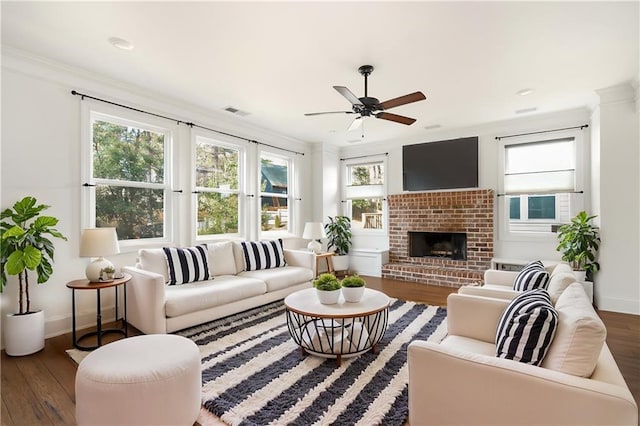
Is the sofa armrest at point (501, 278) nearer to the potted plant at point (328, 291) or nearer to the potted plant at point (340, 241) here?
the potted plant at point (328, 291)

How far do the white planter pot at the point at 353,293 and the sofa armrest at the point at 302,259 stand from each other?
1874mm

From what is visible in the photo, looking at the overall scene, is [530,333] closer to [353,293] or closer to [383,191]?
[353,293]

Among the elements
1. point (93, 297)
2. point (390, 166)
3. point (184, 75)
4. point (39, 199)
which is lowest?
point (93, 297)

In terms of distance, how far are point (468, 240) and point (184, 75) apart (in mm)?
4858

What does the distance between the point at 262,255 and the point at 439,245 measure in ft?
11.0

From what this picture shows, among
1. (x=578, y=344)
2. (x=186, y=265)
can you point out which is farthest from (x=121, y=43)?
(x=578, y=344)

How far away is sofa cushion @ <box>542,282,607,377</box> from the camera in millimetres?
1252

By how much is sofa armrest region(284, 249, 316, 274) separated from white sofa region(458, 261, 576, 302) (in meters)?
2.21

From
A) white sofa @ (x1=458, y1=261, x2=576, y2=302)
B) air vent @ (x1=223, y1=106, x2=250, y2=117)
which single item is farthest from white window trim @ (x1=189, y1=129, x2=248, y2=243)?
white sofa @ (x1=458, y1=261, x2=576, y2=302)

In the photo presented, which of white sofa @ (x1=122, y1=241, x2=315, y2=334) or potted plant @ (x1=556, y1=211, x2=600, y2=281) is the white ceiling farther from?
white sofa @ (x1=122, y1=241, x2=315, y2=334)

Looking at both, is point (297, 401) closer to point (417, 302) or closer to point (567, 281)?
point (567, 281)

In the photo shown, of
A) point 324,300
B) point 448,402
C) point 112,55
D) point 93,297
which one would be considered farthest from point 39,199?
point 448,402

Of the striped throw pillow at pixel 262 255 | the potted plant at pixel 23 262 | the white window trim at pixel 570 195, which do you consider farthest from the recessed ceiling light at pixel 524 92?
the potted plant at pixel 23 262

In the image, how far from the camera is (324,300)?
103 inches
